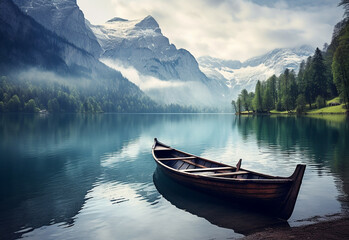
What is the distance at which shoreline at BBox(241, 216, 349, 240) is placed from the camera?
10.8 metres

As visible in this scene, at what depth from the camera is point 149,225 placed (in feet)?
44.8

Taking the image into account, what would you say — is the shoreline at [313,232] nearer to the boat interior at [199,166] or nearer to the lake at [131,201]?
the lake at [131,201]

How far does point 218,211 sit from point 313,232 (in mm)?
5274

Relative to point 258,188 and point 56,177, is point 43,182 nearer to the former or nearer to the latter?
point 56,177

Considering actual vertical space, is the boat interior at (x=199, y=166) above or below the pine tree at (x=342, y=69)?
below

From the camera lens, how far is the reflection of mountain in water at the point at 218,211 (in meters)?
13.0

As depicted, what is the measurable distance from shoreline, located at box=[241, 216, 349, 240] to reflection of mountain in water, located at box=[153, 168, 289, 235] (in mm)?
727

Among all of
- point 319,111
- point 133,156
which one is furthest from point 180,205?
point 319,111

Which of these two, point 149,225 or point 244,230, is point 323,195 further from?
point 149,225

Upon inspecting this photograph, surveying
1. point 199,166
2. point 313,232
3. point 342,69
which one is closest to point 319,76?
point 342,69

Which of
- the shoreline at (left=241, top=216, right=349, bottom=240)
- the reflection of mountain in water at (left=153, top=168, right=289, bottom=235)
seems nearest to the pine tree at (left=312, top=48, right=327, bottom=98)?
the reflection of mountain in water at (left=153, top=168, right=289, bottom=235)

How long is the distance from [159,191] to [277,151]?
77.5 ft

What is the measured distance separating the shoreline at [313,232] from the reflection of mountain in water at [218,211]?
727 millimetres

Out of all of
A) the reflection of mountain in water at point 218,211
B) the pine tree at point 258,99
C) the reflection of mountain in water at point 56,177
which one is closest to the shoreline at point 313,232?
the reflection of mountain in water at point 218,211
